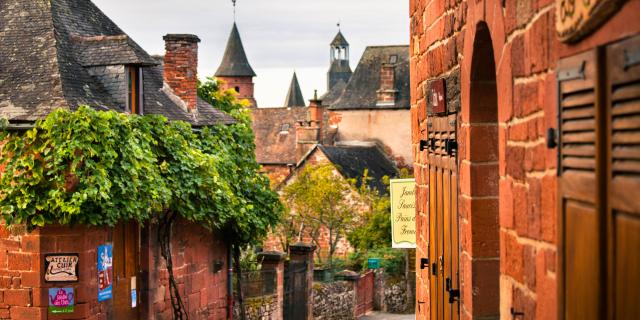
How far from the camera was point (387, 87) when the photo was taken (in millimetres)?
66125

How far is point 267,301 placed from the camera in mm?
23266

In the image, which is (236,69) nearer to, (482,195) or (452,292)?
(452,292)

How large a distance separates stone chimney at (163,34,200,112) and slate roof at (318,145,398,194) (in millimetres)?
24962

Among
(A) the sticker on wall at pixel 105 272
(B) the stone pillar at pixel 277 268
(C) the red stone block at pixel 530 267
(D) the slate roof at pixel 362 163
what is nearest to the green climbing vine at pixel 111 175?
(A) the sticker on wall at pixel 105 272

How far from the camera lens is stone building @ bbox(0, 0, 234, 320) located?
15.8 metres

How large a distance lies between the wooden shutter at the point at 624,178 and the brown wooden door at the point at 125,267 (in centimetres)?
1472

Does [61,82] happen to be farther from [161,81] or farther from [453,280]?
[453,280]

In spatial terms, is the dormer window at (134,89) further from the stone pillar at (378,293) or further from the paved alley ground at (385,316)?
the stone pillar at (378,293)

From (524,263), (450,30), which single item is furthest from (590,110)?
(450,30)

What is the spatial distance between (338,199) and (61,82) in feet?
89.9

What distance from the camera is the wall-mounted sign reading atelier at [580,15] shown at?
119 inches

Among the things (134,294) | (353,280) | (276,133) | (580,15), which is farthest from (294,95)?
(580,15)

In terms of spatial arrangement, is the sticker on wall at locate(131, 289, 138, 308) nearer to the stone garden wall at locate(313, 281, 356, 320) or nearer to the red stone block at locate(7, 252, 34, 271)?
the red stone block at locate(7, 252, 34, 271)

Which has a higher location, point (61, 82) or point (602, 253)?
point (61, 82)
